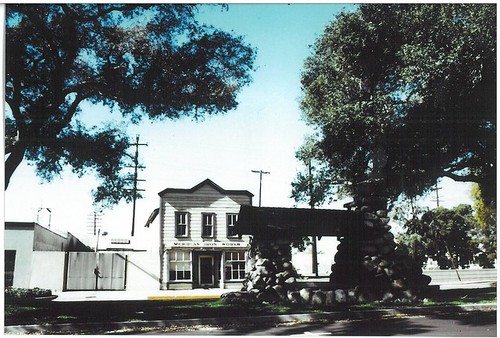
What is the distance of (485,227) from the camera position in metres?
12.1

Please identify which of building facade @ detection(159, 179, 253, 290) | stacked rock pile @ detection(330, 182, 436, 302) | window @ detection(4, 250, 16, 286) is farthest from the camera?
stacked rock pile @ detection(330, 182, 436, 302)

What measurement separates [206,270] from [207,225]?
1.11m

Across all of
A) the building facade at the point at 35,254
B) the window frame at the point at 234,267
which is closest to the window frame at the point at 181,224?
the window frame at the point at 234,267

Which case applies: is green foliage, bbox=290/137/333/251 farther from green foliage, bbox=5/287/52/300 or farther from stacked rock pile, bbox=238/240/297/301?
green foliage, bbox=5/287/52/300

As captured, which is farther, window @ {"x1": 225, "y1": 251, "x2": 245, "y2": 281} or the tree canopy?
window @ {"x1": 225, "y1": 251, "x2": 245, "y2": 281}

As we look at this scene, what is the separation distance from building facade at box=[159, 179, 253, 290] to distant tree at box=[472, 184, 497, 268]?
236 inches

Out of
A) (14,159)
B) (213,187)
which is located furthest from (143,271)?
(14,159)

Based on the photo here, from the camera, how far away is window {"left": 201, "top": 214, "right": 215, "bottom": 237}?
10.8 meters

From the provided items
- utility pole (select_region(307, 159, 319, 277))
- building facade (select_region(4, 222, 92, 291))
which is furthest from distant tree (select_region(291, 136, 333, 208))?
building facade (select_region(4, 222, 92, 291))

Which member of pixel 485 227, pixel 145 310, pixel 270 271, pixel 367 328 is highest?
pixel 485 227

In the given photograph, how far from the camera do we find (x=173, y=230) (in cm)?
1123

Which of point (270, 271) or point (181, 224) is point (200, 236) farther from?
point (270, 271)

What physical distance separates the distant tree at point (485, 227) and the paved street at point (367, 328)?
3.42 metres

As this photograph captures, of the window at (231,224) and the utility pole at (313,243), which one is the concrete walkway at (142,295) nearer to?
the window at (231,224)
